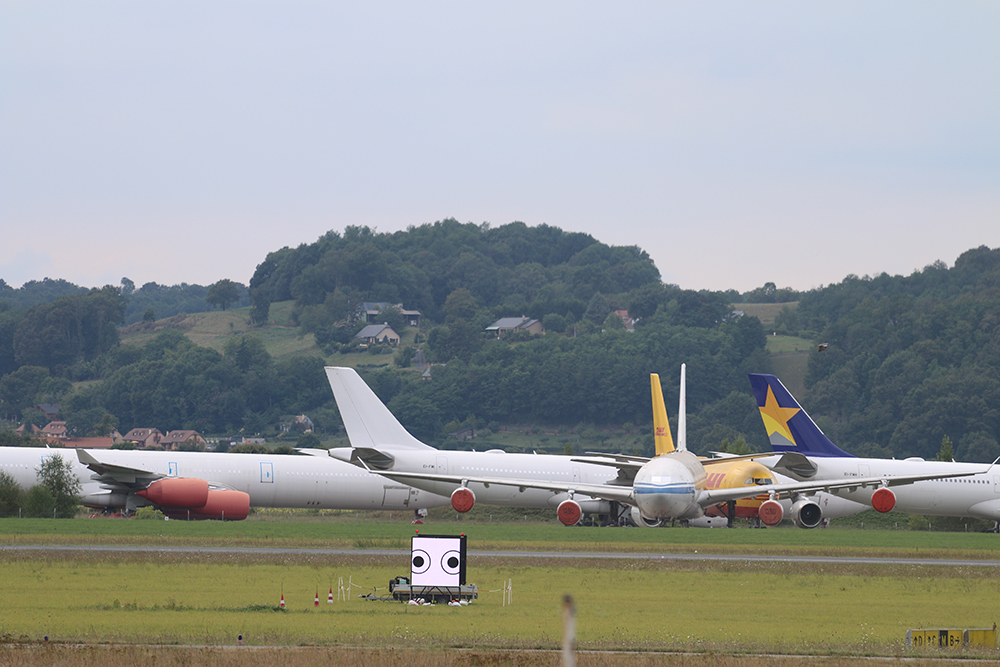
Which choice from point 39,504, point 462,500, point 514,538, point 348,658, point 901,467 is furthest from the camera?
point 901,467

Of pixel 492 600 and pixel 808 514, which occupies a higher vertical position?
pixel 808 514

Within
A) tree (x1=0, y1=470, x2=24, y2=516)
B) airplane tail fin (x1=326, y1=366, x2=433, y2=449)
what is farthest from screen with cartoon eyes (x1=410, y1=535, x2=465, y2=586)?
tree (x1=0, y1=470, x2=24, y2=516)

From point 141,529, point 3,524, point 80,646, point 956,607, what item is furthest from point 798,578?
point 3,524

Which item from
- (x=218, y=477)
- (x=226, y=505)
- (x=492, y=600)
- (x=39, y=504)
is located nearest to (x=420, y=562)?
(x=492, y=600)

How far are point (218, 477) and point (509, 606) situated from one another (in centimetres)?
3569

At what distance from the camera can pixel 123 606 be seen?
2973 cm

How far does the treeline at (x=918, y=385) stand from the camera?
161 metres

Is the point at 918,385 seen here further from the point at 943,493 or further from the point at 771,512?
the point at 771,512

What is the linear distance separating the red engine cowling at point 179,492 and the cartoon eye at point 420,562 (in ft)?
104

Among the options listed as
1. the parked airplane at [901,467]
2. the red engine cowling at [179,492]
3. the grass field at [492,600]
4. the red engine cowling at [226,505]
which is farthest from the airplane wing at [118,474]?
the parked airplane at [901,467]

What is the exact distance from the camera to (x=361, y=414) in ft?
205

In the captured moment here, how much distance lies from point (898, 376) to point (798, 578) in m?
145

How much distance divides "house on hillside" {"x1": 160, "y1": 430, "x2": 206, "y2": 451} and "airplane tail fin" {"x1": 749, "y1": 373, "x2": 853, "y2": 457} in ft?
430

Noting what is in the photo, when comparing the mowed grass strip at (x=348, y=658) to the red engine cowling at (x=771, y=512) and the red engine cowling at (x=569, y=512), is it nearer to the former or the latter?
the red engine cowling at (x=569, y=512)
